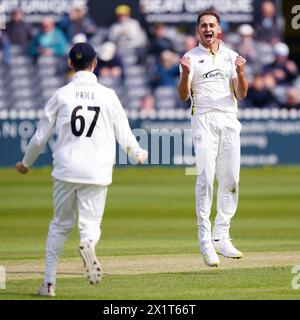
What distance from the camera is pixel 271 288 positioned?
30.3 feet

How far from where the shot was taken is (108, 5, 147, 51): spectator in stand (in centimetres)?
2675

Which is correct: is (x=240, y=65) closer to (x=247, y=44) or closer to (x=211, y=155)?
(x=211, y=155)

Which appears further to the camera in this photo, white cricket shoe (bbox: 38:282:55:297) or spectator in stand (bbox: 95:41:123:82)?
spectator in stand (bbox: 95:41:123:82)

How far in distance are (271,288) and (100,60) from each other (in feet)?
57.9

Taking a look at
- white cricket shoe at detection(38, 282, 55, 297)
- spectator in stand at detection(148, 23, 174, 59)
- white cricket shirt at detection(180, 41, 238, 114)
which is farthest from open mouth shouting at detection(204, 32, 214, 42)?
spectator in stand at detection(148, 23, 174, 59)

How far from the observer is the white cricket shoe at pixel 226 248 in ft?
34.9

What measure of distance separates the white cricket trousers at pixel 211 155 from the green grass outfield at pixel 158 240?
1.89 feet

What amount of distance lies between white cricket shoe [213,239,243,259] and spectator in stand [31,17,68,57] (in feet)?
54.2

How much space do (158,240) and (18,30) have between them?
44.6ft

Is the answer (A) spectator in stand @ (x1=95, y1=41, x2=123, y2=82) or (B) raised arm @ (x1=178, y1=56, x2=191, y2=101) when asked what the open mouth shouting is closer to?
(B) raised arm @ (x1=178, y1=56, x2=191, y2=101)

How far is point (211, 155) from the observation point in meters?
10.4

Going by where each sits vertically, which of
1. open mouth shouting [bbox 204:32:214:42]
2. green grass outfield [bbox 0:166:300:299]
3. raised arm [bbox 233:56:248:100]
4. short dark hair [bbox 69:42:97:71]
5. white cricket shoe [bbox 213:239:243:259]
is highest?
open mouth shouting [bbox 204:32:214:42]

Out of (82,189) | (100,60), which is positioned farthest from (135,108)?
(82,189)

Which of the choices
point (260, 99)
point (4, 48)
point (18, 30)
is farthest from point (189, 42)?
point (4, 48)
